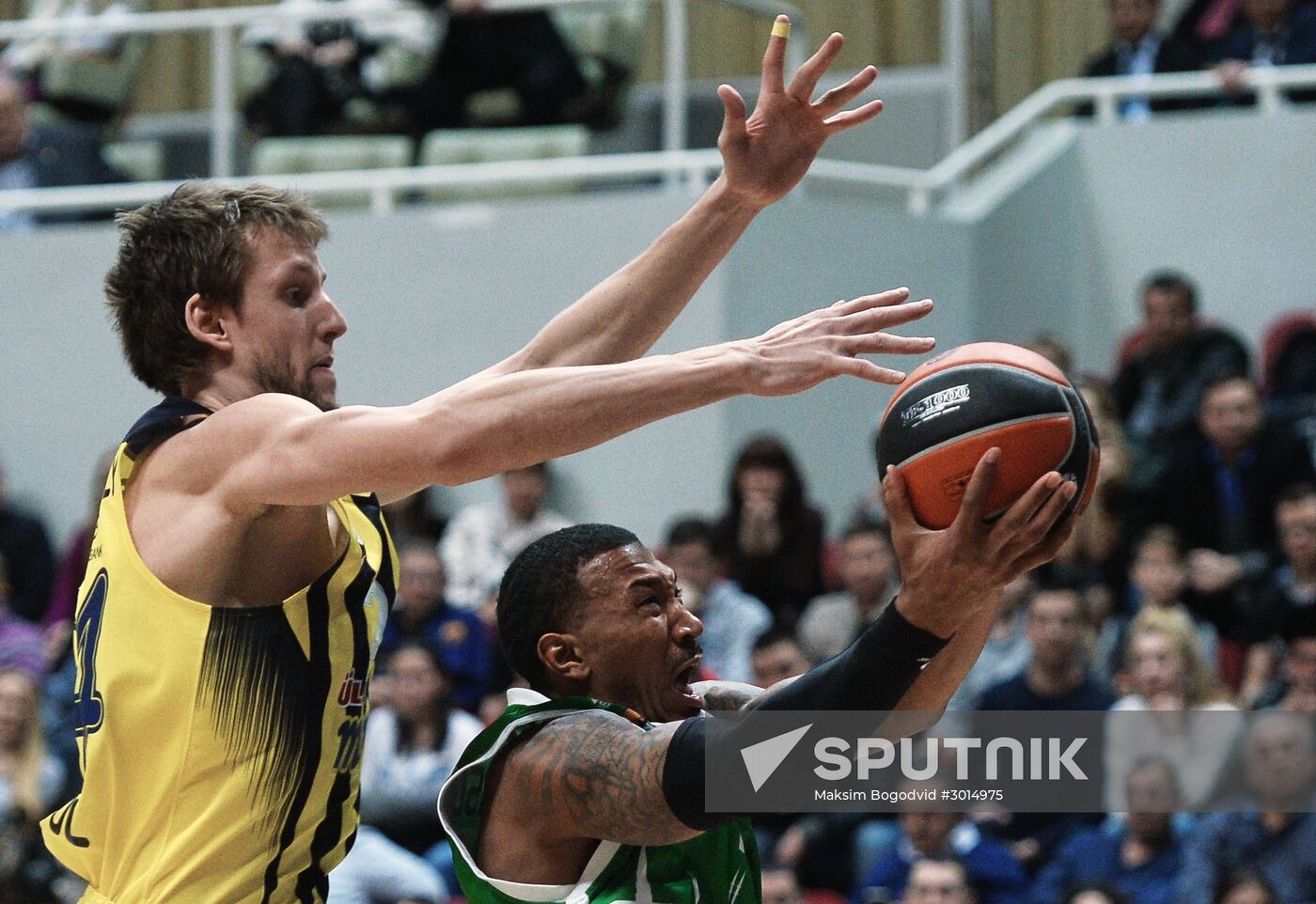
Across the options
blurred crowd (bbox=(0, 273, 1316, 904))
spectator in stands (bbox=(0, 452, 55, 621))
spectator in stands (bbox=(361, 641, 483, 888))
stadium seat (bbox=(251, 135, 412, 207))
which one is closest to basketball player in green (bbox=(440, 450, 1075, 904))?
blurred crowd (bbox=(0, 273, 1316, 904))

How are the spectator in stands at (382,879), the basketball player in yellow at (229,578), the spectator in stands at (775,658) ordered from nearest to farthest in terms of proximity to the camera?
the basketball player in yellow at (229,578)
the spectator in stands at (382,879)
the spectator in stands at (775,658)

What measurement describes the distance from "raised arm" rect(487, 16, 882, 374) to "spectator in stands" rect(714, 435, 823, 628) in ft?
15.2

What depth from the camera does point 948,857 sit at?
23.7 ft

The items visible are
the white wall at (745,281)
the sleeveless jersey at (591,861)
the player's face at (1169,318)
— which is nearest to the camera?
the sleeveless jersey at (591,861)

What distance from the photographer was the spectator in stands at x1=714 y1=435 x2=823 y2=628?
8.88 meters

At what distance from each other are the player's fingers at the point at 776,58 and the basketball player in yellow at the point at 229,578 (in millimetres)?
181

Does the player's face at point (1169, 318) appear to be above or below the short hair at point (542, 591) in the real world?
below

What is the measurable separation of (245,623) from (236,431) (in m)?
0.34

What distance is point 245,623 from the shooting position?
11.2 ft

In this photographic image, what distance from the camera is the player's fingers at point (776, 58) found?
3.83 metres

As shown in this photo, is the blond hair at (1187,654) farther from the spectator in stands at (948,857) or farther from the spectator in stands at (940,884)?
the spectator in stands at (940,884)

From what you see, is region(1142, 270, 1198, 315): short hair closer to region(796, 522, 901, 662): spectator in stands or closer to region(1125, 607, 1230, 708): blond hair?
region(796, 522, 901, 662): spectator in stands

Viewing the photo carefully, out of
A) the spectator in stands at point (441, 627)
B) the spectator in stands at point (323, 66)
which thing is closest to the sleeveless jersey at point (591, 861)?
the spectator in stands at point (441, 627)

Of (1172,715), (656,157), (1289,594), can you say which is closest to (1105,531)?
(1289,594)
